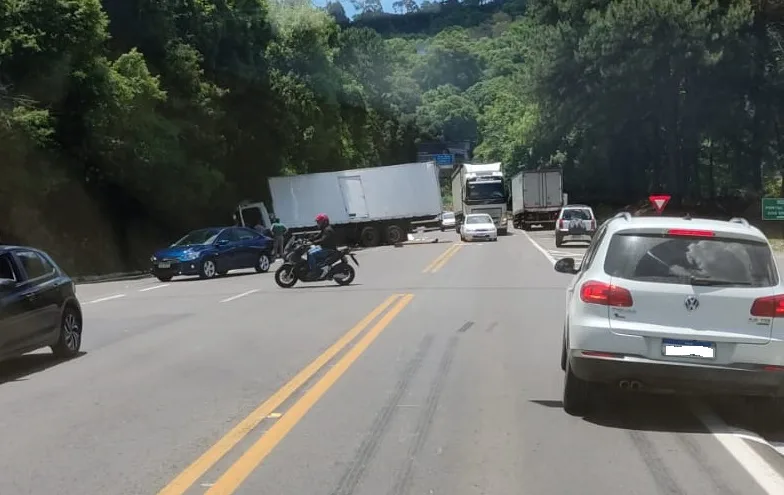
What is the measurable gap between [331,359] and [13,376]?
354 centimetres

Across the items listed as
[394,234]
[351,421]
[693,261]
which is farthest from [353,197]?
[693,261]

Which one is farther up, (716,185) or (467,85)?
(467,85)

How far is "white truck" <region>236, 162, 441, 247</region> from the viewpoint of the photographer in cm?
4794

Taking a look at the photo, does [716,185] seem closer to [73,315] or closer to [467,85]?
[73,315]

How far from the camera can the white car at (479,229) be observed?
47.9 m

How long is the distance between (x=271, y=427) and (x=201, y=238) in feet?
70.0

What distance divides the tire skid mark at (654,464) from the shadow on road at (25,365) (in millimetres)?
6769

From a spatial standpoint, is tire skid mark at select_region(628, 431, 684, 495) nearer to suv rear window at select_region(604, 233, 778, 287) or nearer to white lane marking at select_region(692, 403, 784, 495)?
white lane marking at select_region(692, 403, 784, 495)

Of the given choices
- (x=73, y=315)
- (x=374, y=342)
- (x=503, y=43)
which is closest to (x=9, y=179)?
(x=73, y=315)

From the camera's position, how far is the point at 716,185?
7406cm

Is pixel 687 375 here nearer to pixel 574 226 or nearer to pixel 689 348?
pixel 689 348

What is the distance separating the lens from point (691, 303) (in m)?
7.64

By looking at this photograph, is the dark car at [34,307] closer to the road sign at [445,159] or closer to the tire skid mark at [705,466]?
the tire skid mark at [705,466]

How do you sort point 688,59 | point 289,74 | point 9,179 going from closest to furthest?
point 9,179 → point 688,59 → point 289,74
